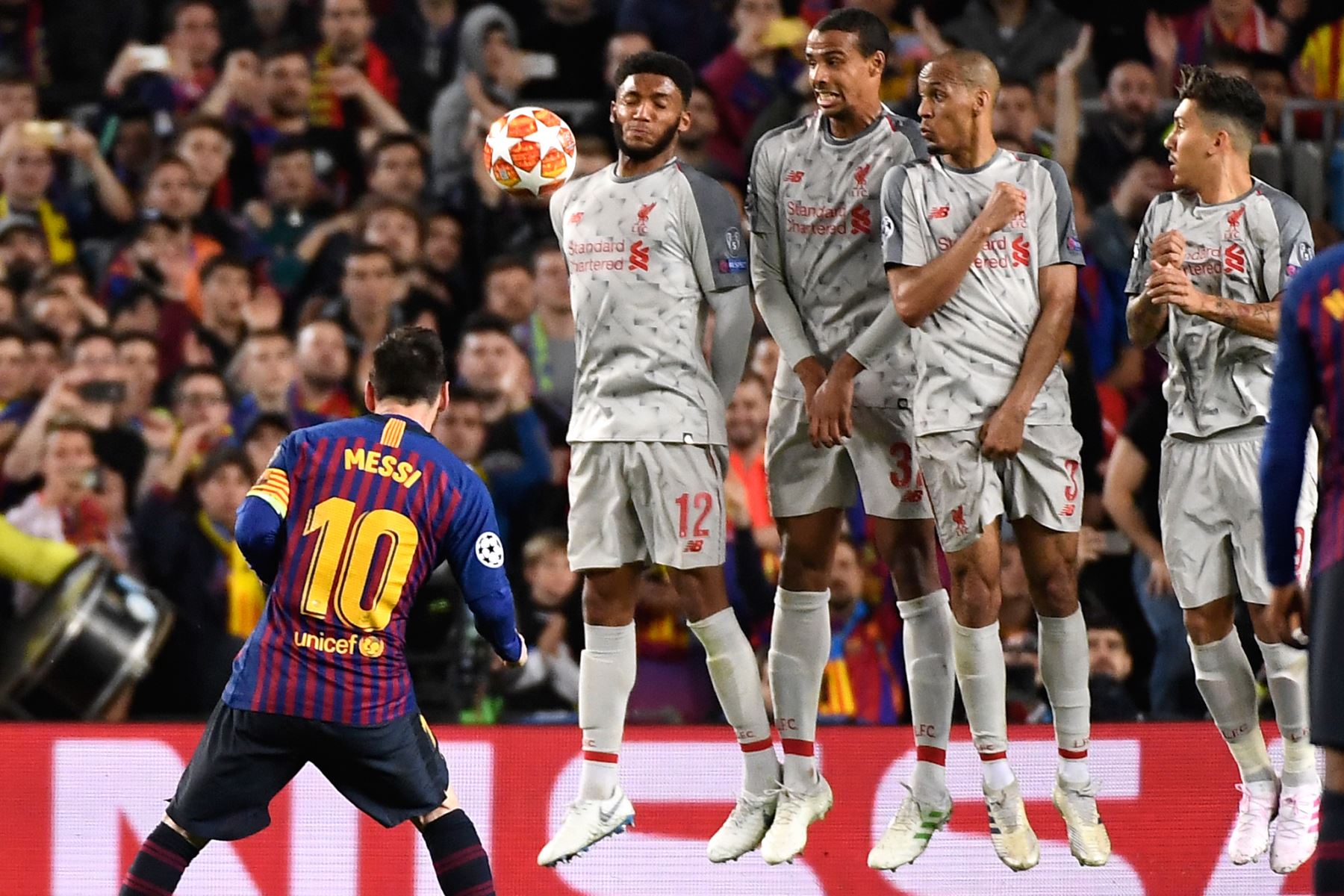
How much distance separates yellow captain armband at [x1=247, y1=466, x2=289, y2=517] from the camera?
533cm

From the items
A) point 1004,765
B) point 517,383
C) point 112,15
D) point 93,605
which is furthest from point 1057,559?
point 112,15

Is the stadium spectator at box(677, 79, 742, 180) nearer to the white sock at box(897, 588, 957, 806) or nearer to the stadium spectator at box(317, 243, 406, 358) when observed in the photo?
the stadium spectator at box(317, 243, 406, 358)

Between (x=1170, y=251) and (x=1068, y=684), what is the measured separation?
4.55ft

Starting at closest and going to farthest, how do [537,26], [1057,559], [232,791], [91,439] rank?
[232,791] < [1057,559] < [91,439] < [537,26]

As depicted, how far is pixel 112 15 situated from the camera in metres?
11.1

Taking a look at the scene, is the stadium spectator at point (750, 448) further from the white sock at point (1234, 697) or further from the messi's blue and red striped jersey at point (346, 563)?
the messi's blue and red striped jersey at point (346, 563)

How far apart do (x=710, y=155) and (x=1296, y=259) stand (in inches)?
171

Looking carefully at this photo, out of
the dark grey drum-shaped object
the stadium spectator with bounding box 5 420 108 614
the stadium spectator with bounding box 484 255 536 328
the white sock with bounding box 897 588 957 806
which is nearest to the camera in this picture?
the white sock with bounding box 897 588 957 806

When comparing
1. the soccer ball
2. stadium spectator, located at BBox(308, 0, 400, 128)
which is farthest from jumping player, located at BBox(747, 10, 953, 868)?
stadium spectator, located at BBox(308, 0, 400, 128)

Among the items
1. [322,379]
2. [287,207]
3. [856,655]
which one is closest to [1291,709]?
[856,655]

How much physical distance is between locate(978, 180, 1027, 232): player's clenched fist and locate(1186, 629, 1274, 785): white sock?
155cm

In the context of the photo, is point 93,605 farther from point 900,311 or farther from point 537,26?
point 537,26

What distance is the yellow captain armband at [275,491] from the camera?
5.33m

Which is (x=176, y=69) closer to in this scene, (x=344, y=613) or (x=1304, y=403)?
(x=344, y=613)
